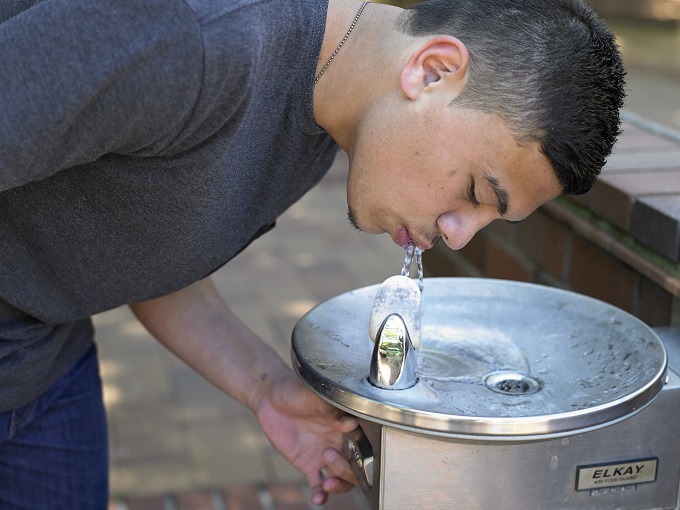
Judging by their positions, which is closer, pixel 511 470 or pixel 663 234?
pixel 511 470

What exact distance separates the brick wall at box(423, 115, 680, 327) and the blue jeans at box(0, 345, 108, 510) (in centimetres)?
96

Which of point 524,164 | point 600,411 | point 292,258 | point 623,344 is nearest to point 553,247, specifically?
point 623,344

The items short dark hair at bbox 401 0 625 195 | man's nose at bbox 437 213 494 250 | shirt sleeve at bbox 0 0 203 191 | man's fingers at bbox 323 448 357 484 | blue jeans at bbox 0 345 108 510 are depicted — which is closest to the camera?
shirt sleeve at bbox 0 0 203 191

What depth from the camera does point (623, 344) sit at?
138 centimetres

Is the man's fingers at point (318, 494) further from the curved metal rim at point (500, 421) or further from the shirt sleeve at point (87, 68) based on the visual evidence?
the shirt sleeve at point (87, 68)

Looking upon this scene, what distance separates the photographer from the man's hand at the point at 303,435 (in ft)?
5.17

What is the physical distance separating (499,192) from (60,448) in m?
0.98

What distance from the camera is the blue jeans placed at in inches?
66.3

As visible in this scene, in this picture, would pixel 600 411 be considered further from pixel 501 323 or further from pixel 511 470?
pixel 501 323

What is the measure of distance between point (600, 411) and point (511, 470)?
0.20 metres

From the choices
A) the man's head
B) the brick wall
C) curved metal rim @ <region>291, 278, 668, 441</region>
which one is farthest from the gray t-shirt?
the brick wall

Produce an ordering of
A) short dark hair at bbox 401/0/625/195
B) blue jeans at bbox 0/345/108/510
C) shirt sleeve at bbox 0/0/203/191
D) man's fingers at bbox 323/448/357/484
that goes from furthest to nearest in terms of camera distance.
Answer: blue jeans at bbox 0/345/108/510 → man's fingers at bbox 323/448/357/484 → short dark hair at bbox 401/0/625/195 → shirt sleeve at bbox 0/0/203/191

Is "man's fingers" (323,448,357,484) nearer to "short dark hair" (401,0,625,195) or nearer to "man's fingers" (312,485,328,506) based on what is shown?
"man's fingers" (312,485,328,506)

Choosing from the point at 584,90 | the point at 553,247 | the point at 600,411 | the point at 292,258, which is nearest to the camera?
the point at 600,411
